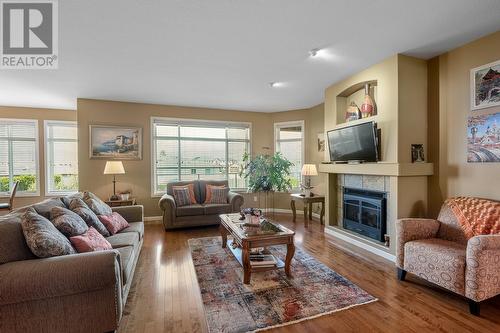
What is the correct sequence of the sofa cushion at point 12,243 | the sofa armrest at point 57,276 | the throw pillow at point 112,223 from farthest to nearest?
the throw pillow at point 112,223 → the sofa cushion at point 12,243 → the sofa armrest at point 57,276

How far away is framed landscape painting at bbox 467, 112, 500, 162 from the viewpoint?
255 cm

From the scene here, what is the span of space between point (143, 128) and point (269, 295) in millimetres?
4501

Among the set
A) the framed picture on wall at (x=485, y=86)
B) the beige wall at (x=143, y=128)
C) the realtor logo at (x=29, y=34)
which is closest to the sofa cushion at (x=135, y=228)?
the beige wall at (x=143, y=128)

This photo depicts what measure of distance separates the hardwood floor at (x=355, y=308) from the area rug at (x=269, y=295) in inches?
3.6

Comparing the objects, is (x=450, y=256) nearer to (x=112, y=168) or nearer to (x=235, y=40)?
(x=235, y=40)

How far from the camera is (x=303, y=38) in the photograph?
8.62 ft

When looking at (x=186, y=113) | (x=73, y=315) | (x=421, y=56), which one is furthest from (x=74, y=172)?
(x=421, y=56)

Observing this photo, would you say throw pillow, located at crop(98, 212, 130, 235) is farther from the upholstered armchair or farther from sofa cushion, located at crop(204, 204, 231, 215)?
the upholstered armchair

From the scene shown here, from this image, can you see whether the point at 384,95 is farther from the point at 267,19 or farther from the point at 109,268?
the point at 109,268

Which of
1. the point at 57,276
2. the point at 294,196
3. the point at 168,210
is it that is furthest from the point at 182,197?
the point at 57,276

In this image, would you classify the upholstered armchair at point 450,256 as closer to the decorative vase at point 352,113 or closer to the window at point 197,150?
the decorative vase at point 352,113

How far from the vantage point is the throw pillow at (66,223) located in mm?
2016

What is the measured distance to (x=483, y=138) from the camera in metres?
2.65

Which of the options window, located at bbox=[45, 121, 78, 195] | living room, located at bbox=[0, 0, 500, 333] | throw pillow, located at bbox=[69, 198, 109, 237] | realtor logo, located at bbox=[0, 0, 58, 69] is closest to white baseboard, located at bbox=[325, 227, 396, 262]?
living room, located at bbox=[0, 0, 500, 333]
